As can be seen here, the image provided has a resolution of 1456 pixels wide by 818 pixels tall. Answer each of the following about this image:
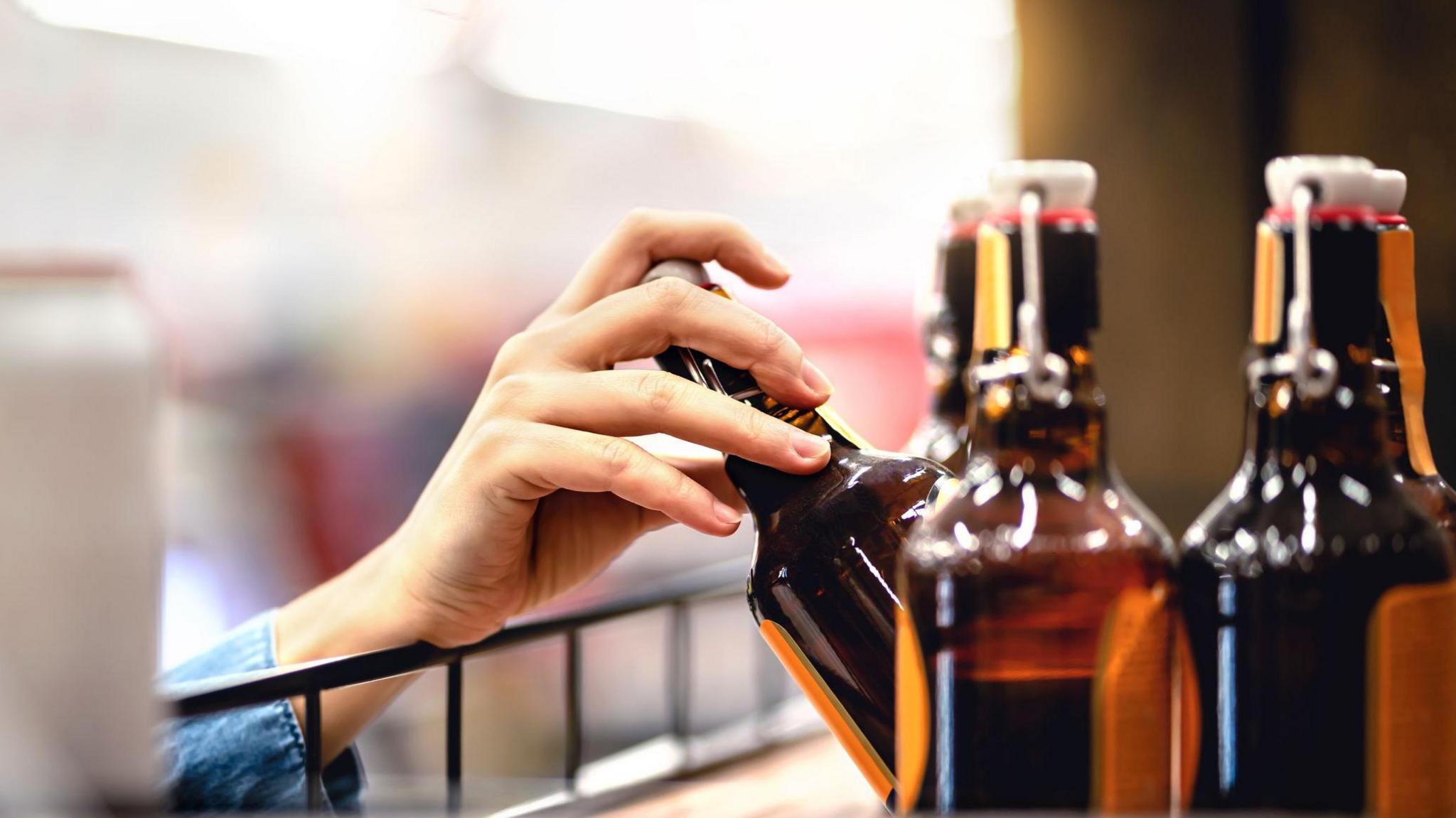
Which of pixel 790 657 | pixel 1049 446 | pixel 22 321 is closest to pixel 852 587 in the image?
pixel 790 657

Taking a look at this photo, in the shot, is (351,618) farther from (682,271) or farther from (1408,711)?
(1408,711)

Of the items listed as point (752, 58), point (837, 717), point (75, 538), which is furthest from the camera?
point (752, 58)

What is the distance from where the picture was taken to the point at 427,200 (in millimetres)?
4715

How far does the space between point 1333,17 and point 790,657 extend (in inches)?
25.4

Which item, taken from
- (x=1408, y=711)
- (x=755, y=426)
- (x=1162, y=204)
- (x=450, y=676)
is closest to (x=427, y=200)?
(x=1162, y=204)

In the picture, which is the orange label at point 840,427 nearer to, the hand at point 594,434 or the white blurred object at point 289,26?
the hand at point 594,434

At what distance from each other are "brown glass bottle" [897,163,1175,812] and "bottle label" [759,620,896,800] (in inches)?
5.5

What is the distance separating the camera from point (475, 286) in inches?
178

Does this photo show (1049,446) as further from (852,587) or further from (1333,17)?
(1333,17)

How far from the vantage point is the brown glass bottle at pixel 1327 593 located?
0.37 meters

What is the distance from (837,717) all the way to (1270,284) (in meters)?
0.28

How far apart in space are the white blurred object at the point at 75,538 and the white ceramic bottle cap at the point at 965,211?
55 centimetres

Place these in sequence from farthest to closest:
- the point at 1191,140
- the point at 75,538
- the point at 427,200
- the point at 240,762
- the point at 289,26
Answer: the point at 427,200
the point at 289,26
the point at 1191,140
the point at 240,762
the point at 75,538

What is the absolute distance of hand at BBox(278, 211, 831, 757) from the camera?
649 mm
